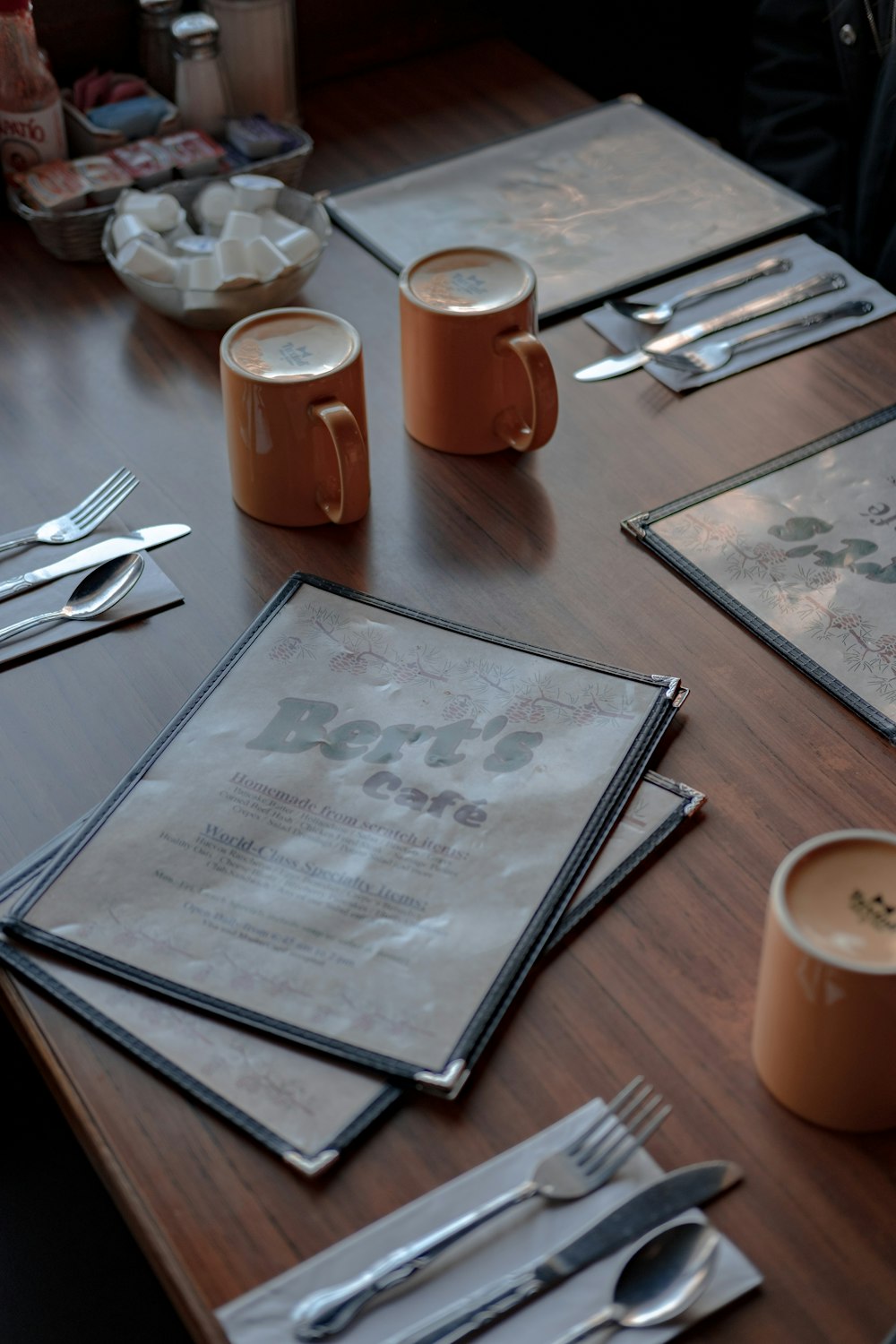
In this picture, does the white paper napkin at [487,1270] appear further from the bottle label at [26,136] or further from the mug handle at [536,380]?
the bottle label at [26,136]

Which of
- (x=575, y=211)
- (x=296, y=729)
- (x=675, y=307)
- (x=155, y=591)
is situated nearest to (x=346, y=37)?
(x=575, y=211)

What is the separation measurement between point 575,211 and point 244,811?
2.52ft

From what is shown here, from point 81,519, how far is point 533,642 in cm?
35

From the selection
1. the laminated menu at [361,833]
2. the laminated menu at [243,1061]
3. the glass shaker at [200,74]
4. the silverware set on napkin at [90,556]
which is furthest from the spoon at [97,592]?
the glass shaker at [200,74]

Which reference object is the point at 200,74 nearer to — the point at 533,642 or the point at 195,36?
the point at 195,36

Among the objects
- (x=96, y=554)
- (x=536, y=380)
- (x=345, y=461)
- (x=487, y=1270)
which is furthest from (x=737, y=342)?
(x=487, y=1270)

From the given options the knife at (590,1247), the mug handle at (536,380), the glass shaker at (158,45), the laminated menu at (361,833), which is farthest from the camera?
the glass shaker at (158,45)

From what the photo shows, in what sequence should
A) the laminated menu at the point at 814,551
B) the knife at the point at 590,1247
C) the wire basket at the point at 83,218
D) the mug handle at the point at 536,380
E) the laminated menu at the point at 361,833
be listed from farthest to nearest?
1. the wire basket at the point at 83,218
2. the mug handle at the point at 536,380
3. the laminated menu at the point at 814,551
4. the laminated menu at the point at 361,833
5. the knife at the point at 590,1247

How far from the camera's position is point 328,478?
904 millimetres

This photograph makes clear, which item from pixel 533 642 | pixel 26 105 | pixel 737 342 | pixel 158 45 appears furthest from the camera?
pixel 158 45

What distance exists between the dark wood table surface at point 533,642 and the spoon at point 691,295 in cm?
5

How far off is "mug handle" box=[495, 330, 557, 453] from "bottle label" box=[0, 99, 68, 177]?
0.58 m

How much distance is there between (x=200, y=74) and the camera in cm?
129

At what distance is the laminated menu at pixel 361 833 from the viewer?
64cm
